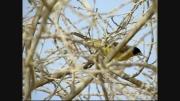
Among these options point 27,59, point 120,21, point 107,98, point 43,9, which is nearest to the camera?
point 27,59

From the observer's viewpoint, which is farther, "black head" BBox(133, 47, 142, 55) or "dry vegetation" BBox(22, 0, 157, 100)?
"black head" BBox(133, 47, 142, 55)

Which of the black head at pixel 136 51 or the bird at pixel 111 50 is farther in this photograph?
the black head at pixel 136 51

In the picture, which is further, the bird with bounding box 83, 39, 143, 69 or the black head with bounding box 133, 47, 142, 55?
the black head with bounding box 133, 47, 142, 55

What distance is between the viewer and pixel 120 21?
231 cm

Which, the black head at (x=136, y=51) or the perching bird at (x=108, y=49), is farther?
the black head at (x=136, y=51)

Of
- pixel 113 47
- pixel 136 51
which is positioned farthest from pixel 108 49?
pixel 136 51

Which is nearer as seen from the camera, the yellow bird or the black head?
the yellow bird

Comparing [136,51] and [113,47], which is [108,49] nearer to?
[113,47]

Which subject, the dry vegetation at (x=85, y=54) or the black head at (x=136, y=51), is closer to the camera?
the dry vegetation at (x=85, y=54)

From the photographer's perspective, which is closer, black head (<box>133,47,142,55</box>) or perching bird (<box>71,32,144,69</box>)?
perching bird (<box>71,32,144,69</box>)

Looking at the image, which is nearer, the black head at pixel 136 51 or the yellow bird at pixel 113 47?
the yellow bird at pixel 113 47
